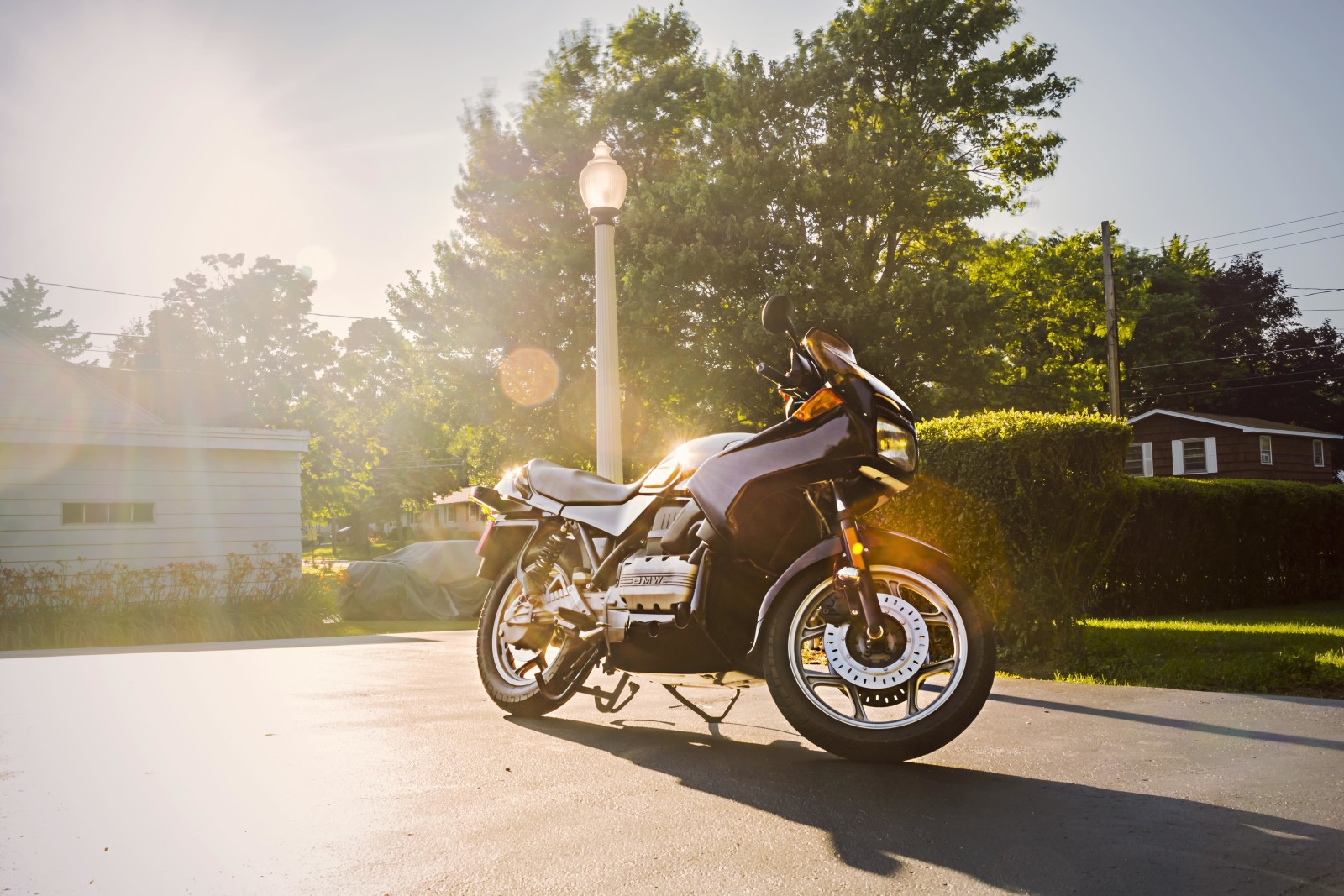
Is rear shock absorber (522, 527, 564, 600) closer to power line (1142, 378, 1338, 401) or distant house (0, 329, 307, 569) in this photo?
distant house (0, 329, 307, 569)

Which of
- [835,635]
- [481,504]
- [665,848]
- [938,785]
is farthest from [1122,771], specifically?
[481,504]

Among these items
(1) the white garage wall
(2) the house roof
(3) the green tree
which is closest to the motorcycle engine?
(1) the white garage wall

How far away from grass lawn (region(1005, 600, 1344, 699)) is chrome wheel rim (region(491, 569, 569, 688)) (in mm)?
3443

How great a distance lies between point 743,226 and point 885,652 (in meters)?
19.5

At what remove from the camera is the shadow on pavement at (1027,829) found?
2596mm

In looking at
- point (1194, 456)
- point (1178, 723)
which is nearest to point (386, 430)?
point (1194, 456)

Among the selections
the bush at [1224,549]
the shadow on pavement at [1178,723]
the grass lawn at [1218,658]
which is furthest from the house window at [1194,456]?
the shadow on pavement at [1178,723]

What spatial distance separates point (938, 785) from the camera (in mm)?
3549

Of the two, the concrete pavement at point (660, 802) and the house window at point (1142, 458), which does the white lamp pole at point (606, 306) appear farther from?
the house window at point (1142, 458)

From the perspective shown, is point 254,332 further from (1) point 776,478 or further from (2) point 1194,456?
(1) point 776,478

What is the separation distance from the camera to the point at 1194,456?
3628cm

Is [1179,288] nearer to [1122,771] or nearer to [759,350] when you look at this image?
[759,350]

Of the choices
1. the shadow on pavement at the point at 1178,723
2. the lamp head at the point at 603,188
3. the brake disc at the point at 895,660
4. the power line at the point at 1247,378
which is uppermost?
the power line at the point at 1247,378

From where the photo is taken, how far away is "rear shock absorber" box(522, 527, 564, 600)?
532cm
